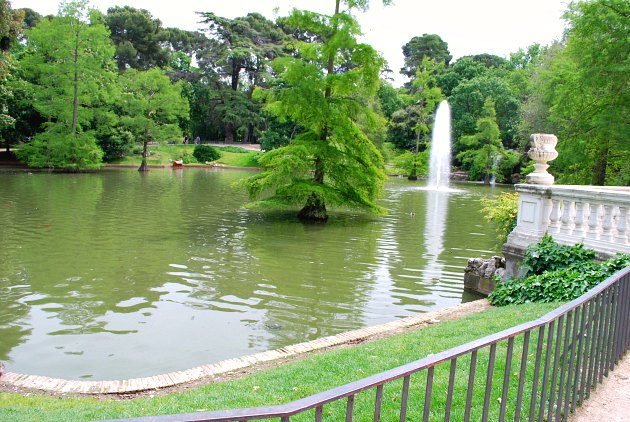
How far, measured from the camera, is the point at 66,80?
36250mm

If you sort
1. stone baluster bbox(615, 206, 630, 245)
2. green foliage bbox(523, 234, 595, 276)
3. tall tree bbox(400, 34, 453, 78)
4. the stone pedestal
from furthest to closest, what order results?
1. tall tree bbox(400, 34, 453, 78)
2. the stone pedestal
3. green foliage bbox(523, 234, 595, 276)
4. stone baluster bbox(615, 206, 630, 245)

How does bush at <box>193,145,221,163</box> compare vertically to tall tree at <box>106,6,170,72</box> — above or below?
below

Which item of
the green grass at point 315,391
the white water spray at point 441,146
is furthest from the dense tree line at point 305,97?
the green grass at point 315,391

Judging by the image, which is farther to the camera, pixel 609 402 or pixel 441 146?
pixel 441 146

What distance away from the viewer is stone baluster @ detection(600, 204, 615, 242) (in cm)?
714

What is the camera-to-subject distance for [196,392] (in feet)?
15.1

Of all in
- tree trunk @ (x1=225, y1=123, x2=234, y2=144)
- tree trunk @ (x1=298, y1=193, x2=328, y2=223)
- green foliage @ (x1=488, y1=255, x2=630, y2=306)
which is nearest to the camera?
green foliage @ (x1=488, y1=255, x2=630, y2=306)

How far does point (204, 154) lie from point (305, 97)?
1444 inches

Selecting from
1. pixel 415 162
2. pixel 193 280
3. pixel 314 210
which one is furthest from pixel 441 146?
pixel 193 280

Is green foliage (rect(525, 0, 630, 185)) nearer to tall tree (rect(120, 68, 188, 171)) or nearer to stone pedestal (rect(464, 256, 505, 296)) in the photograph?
stone pedestal (rect(464, 256, 505, 296))

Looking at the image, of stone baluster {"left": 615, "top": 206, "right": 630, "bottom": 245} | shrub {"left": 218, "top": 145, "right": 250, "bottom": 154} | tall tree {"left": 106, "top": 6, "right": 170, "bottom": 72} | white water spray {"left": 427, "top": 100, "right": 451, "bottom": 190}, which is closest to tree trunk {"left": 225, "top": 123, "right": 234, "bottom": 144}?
shrub {"left": 218, "top": 145, "right": 250, "bottom": 154}

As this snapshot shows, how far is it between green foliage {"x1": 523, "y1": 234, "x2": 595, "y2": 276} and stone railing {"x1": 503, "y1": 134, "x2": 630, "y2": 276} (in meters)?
0.13

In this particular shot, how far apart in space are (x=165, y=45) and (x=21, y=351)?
249 ft

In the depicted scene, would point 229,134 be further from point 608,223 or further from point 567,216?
point 608,223
